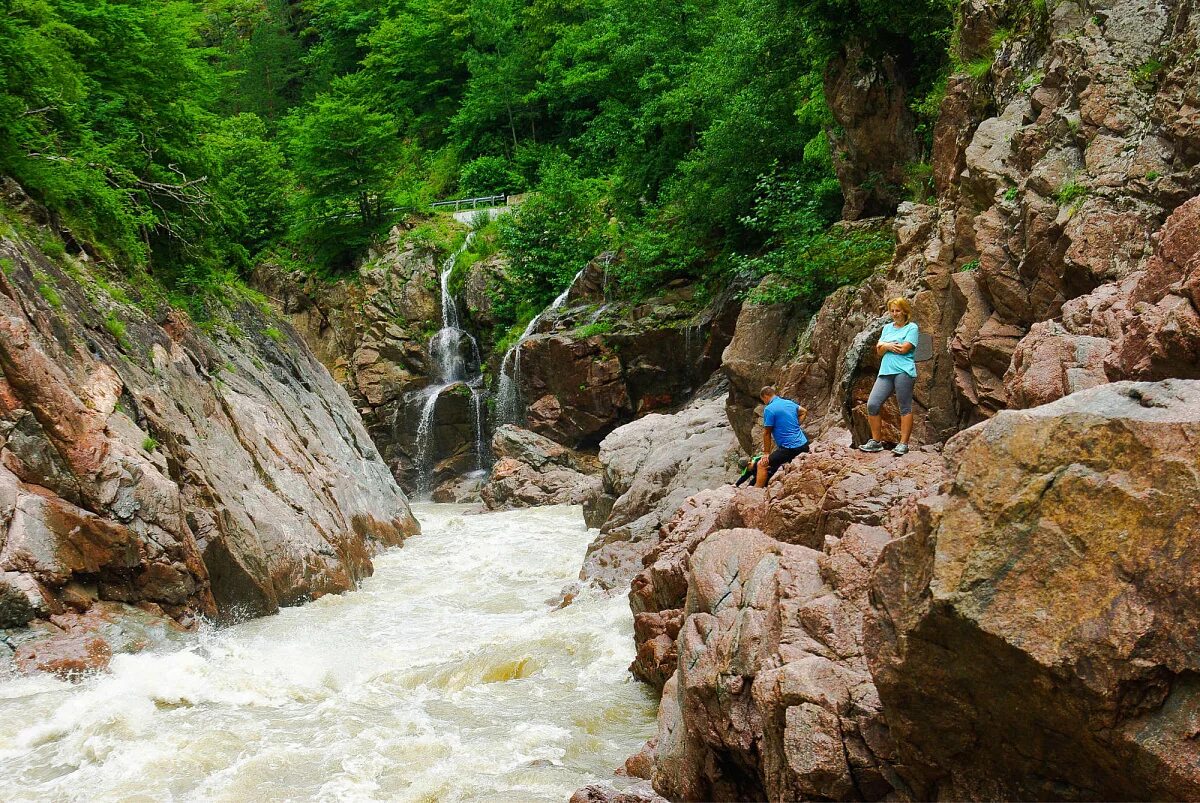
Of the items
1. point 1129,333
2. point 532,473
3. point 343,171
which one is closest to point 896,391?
point 1129,333

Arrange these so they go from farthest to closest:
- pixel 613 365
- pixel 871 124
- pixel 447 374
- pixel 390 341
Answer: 1. pixel 390 341
2. pixel 447 374
3. pixel 613 365
4. pixel 871 124

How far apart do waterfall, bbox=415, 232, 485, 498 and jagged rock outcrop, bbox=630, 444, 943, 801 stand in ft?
69.1

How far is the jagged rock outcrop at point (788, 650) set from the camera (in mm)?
5133

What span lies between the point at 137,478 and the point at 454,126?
37.9m

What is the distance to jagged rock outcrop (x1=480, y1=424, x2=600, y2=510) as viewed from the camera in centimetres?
2395

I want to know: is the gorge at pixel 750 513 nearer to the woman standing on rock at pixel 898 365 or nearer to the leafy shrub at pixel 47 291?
the leafy shrub at pixel 47 291

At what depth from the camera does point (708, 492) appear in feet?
39.2

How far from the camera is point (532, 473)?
25.0m

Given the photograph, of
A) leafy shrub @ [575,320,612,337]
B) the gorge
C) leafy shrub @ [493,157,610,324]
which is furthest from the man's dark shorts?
leafy shrub @ [493,157,610,324]

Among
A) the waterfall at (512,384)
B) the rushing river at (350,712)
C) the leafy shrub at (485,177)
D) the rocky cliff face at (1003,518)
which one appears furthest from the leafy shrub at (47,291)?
the leafy shrub at (485,177)

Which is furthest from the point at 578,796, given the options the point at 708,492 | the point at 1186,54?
the point at 1186,54

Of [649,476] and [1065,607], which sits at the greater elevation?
[1065,607]

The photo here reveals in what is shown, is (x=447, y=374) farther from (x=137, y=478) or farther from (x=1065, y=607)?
(x=1065, y=607)

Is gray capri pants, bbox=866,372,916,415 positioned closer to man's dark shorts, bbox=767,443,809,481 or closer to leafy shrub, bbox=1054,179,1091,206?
man's dark shorts, bbox=767,443,809,481
